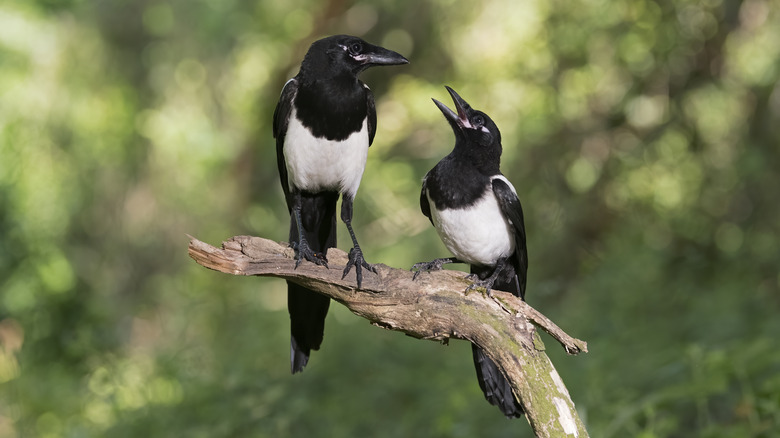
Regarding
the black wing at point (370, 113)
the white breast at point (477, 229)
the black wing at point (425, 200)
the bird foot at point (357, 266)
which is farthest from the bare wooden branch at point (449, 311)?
the black wing at point (370, 113)

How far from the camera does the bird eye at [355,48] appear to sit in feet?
10.1

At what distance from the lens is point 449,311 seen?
8.75 feet

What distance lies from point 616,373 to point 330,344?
227cm

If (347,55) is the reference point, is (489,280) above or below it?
below

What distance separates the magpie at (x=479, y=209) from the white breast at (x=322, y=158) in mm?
311

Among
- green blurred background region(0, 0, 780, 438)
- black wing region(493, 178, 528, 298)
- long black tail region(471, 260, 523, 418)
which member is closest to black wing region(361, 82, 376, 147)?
black wing region(493, 178, 528, 298)

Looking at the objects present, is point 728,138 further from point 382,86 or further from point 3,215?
point 3,215

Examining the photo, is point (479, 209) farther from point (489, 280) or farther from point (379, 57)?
point (379, 57)

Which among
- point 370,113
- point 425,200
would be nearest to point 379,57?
point 370,113

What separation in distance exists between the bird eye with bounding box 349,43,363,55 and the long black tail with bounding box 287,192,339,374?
2.03 feet

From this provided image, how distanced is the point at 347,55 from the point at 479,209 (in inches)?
29.2

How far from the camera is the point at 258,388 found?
429 cm

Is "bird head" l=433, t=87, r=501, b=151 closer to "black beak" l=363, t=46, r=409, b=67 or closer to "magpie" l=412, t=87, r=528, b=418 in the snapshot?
"magpie" l=412, t=87, r=528, b=418

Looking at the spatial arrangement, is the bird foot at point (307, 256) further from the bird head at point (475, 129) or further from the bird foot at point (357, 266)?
the bird head at point (475, 129)
